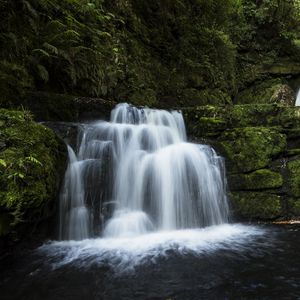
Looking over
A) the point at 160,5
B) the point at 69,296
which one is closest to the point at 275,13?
the point at 160,5

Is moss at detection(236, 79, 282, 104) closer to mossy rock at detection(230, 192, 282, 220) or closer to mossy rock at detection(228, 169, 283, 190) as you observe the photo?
mossy rock at detection(228, 169, 283, 190)

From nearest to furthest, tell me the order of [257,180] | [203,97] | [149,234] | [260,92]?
[149,234] < [257,180] < [203,97] < [260,92]

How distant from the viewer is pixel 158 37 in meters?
11.9

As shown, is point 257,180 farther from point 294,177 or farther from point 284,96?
point 284,96

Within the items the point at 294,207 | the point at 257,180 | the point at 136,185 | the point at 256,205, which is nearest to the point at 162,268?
the point at 136,185

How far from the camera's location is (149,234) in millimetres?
5625

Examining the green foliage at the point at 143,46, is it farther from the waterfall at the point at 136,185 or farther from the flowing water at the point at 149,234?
the waterfall at the point at 136,185

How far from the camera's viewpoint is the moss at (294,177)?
6.70 meters

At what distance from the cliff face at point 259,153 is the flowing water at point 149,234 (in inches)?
14.1

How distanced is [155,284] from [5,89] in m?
5.07

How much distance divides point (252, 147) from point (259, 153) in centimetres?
20

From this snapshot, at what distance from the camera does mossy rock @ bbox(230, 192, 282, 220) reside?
649cm

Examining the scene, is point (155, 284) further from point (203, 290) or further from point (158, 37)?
point (158, 37)

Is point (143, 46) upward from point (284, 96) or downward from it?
upward
